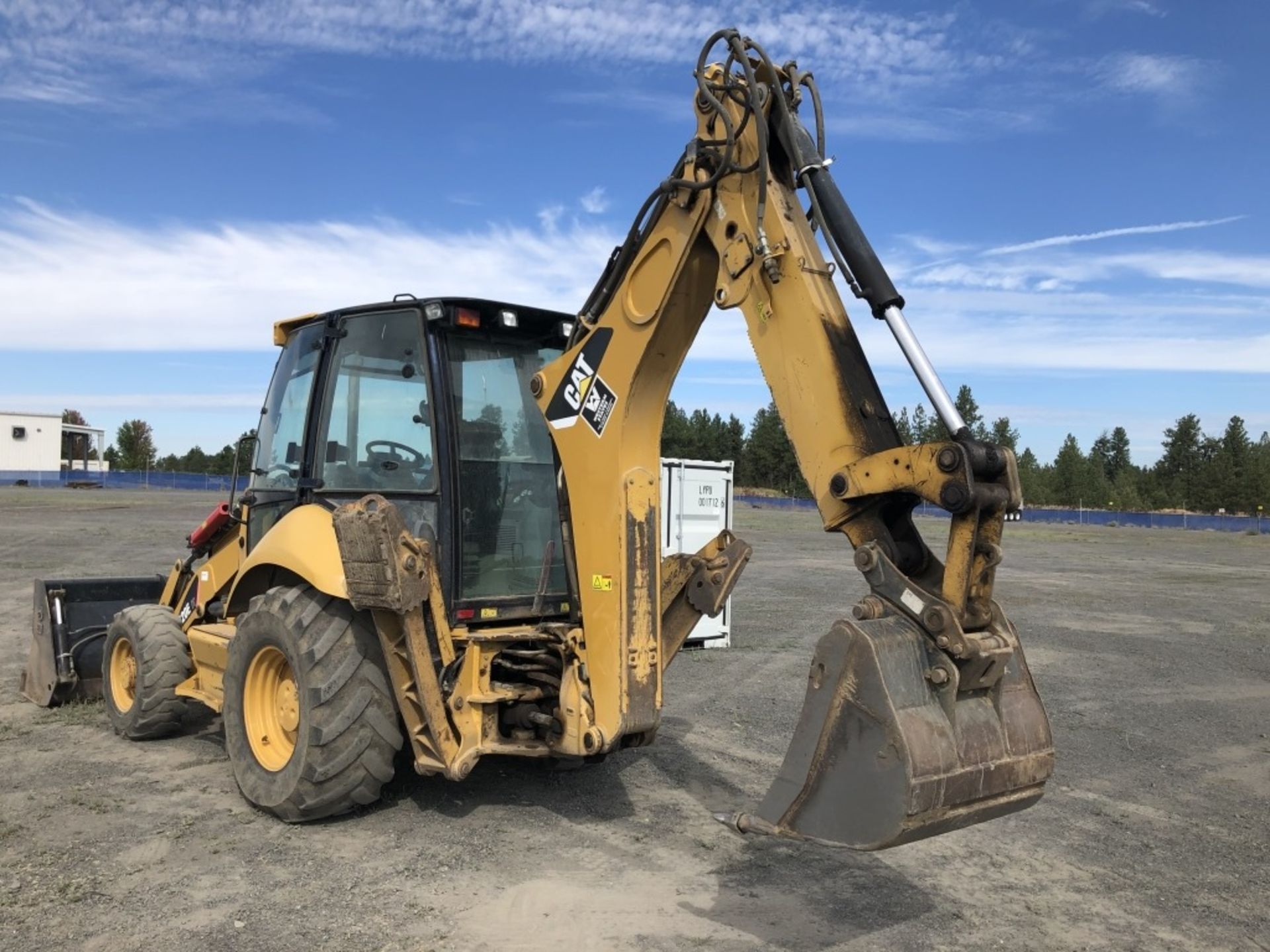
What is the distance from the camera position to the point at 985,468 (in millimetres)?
3312

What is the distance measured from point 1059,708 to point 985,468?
641cm

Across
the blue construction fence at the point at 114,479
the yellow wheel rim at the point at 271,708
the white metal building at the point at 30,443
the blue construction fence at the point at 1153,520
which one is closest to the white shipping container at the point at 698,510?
the yellow wheel rim at the point at 271,708

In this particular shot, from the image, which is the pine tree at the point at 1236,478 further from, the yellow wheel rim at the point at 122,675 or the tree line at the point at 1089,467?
the yellow wheel rim at the point at 122,675

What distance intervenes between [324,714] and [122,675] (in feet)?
9.77

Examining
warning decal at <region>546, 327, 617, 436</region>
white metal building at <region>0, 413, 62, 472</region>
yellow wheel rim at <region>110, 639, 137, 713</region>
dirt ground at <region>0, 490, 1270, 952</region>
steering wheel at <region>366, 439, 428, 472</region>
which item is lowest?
dirt ground at <region>0, 490, 1270, 952</region>

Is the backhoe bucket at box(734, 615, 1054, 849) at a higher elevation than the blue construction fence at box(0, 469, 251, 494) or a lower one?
lower

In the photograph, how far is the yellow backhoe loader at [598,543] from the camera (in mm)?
3406

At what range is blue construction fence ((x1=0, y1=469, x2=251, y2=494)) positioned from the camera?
67.5 m

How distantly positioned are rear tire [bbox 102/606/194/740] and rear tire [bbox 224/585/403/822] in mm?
1501

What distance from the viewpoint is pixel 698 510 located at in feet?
39.0

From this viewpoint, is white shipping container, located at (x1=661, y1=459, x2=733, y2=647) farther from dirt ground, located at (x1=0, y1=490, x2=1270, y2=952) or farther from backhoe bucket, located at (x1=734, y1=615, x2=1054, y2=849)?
backhoe bucket, located at (x1=734, y1=615, x2=1054, y2=849)

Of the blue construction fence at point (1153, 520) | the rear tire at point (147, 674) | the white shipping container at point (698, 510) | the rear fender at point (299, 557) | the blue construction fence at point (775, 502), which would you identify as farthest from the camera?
the blue construction fence at point (775, 502)

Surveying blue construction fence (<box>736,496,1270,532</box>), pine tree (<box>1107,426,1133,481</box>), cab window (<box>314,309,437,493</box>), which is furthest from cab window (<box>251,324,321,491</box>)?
pine tree (<box>1107,426,1133,481</box>)

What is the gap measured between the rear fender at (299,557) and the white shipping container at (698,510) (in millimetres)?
5613
